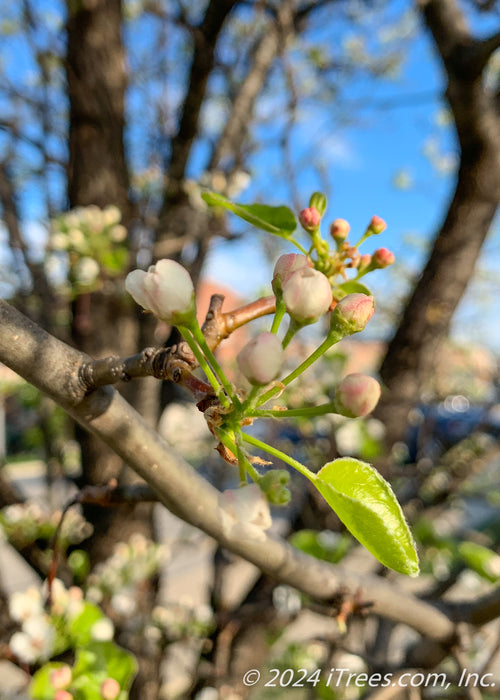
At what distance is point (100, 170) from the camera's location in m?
1.80

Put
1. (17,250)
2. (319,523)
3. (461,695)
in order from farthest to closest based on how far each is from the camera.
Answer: (17,250), (319,523), (461,695)

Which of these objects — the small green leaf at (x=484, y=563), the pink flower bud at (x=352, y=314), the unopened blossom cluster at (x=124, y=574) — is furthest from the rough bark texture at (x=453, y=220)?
the pink flower bud at (x=352, y=314)

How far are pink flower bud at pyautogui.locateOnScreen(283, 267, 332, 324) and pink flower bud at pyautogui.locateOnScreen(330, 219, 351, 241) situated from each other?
152mm

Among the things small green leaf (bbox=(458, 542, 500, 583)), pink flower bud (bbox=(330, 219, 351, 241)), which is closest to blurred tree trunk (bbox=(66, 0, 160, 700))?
small green leaf (bbox=(458, 542, 500, 583))

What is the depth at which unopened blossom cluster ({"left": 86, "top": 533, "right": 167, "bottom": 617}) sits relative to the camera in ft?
4.69

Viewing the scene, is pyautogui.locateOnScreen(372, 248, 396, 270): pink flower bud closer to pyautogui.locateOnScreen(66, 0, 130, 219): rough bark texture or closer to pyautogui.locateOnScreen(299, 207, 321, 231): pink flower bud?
pyautogui.locateOnScreen(299, 207, 321, 231): pink flower bud

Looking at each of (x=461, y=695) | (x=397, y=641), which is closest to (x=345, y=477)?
(x=461, y=695)

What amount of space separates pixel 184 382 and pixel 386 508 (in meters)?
0.17

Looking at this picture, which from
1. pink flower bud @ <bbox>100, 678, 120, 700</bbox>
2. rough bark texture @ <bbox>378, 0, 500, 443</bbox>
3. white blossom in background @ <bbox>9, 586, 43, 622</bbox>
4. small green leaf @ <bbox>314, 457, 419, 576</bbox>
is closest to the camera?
small green leaf @ <bbox>314, 457, 419, 576</bbox>

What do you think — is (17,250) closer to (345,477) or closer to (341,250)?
(341,250)

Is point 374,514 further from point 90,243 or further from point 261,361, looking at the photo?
point 90,243

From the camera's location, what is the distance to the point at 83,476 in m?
1.71

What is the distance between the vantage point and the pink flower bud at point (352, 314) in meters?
0.41

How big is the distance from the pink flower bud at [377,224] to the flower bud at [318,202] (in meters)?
0.06
